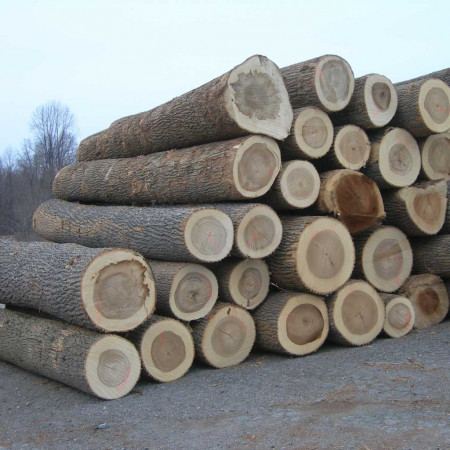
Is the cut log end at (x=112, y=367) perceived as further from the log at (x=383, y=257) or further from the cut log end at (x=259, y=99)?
the log at (x=383, y=257)

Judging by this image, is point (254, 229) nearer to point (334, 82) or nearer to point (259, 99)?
point (259, 99)

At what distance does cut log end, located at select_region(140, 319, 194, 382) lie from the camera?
15.6 ft

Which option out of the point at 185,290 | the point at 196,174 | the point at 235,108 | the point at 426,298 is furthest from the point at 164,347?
the point at 426,298

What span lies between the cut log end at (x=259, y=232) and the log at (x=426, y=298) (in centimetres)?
181

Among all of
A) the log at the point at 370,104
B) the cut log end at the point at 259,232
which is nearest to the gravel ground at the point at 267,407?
the cut log end at the point at 259,232

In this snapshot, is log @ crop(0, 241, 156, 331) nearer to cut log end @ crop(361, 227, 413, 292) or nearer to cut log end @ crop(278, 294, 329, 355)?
cut log end @ crop(278, 294, 329, 355)

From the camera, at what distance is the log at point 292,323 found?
5.27 meters

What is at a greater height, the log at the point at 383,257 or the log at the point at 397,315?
the log at the point at 383,257

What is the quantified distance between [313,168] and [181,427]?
2.79m

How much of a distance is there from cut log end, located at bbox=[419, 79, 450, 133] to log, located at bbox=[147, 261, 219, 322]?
2.89 meters

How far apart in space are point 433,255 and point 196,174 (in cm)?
274

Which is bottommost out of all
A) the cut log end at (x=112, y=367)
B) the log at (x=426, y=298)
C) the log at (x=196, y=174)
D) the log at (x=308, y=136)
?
the cut log end at (x=112, y=367)

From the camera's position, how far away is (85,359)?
433 centimetres

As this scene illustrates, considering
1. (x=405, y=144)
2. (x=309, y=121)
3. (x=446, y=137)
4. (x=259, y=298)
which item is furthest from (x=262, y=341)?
(x=446, y=137)
